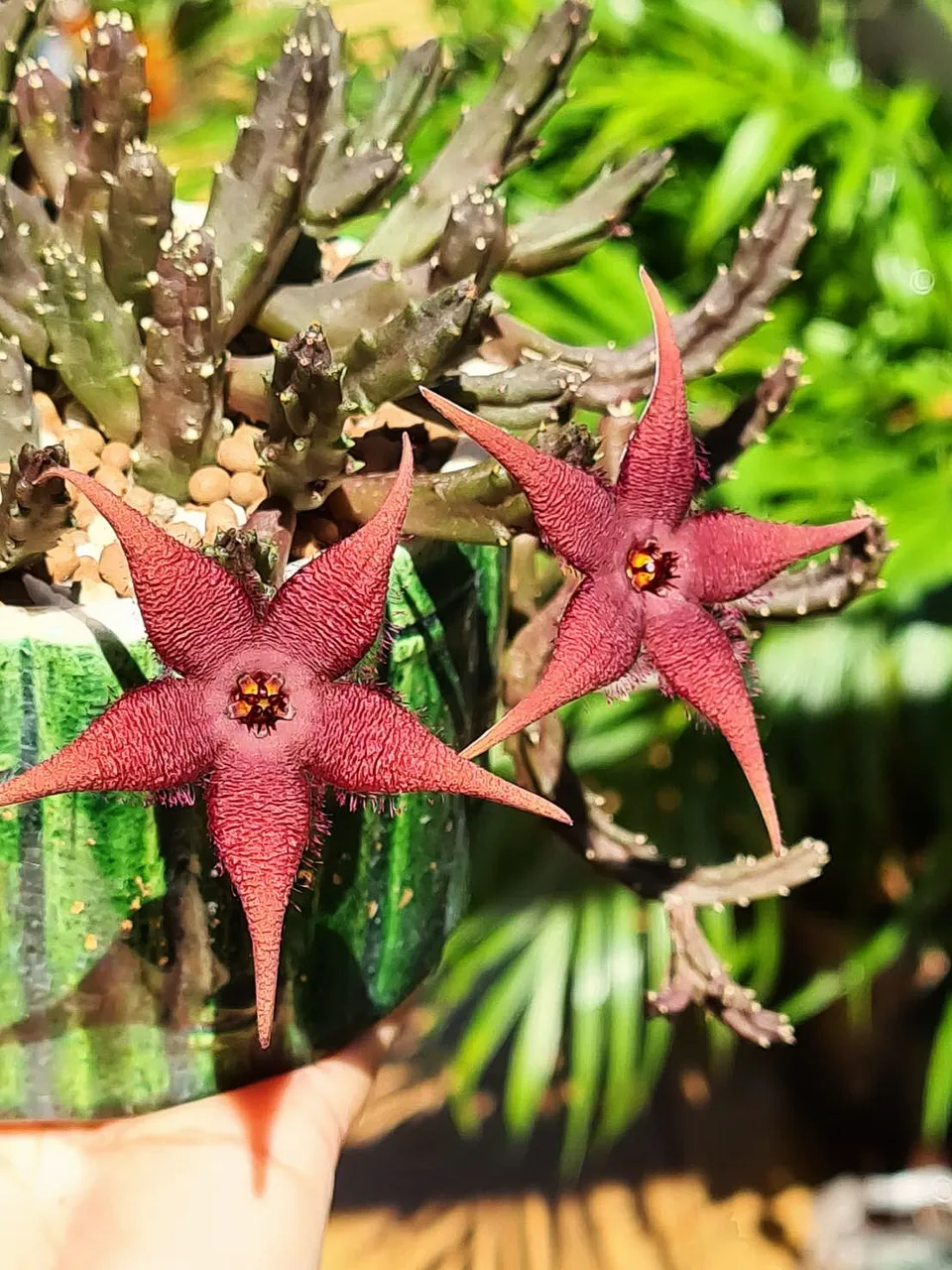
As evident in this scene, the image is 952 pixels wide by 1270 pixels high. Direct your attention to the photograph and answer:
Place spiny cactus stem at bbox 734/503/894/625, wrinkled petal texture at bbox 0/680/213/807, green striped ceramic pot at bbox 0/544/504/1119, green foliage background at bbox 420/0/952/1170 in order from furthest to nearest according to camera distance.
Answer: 1. green foliage background at bbox 420/0/952/1170
2. spiny cactus stem at bbox 734/503/894/625
3. green striped ceramic pot at bbox 0/544/504/1119
4. wrinkled petal texture at bbox 0/680/213/807

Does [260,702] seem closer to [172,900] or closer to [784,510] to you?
[172,900]

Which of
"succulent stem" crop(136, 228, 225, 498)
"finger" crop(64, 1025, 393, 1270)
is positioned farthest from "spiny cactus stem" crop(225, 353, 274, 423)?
"finger" crop(64, 1025, 393, 1270)

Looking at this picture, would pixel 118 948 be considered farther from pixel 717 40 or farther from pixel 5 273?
pixel 717 40

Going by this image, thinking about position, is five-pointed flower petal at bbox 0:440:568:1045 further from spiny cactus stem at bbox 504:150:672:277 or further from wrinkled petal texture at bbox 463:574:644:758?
spiny cactus stem at bbox 504:150:672:277

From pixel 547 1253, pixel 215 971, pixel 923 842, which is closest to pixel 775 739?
pixel 923 842

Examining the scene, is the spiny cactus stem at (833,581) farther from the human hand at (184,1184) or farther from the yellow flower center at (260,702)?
the human hand at (184,1184)
